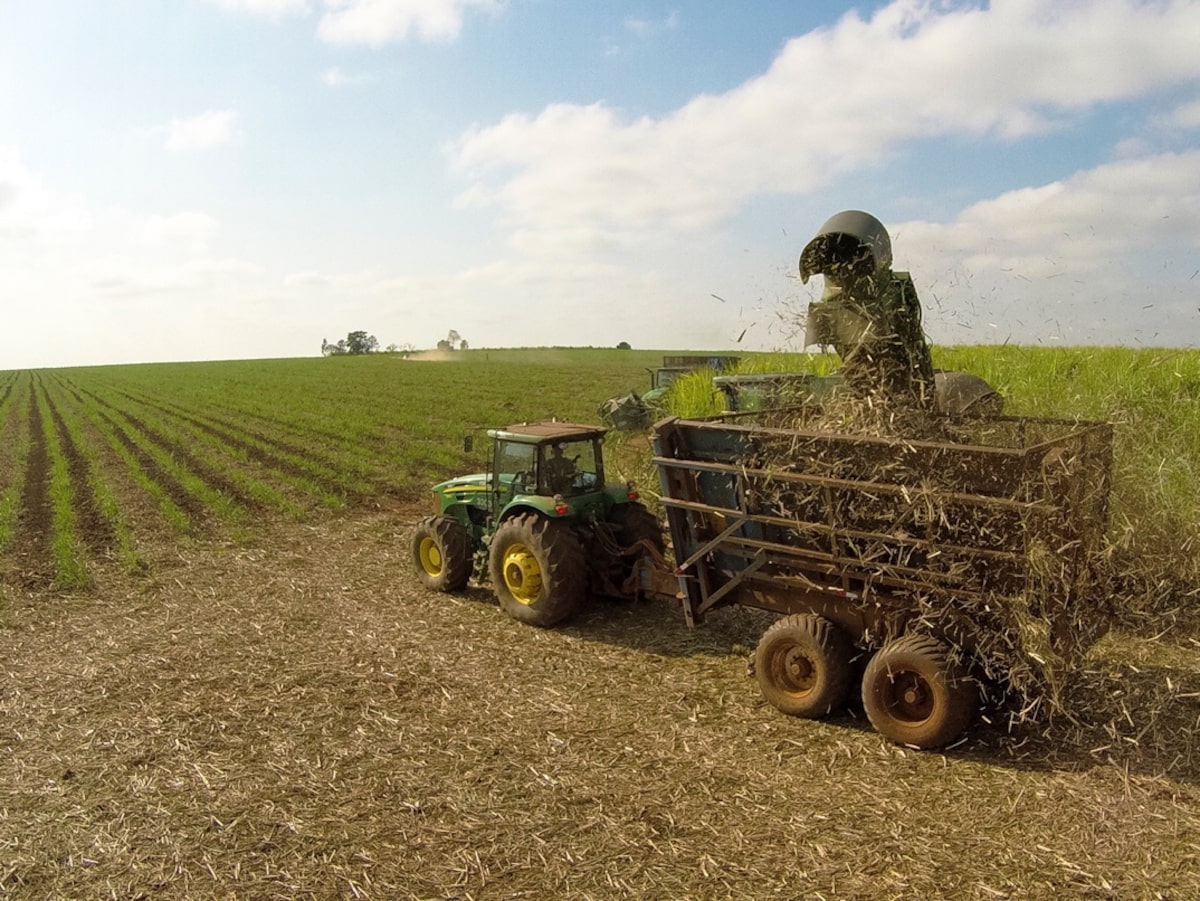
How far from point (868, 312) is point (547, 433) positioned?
334 centimetres

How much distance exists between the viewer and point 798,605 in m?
6.27

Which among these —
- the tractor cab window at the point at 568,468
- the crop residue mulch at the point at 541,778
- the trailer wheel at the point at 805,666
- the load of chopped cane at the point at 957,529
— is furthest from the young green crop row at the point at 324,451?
the tractor cab window at the point at 568,468

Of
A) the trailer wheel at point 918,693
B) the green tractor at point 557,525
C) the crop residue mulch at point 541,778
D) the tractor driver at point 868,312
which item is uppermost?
the tractor driver at point 868,312

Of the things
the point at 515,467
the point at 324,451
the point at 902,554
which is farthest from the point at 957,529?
the point at 324,451

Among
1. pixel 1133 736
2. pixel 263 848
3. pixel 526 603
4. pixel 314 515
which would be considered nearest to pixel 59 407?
pixel 314 515

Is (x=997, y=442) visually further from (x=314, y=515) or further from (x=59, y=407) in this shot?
(x=59, y=407)

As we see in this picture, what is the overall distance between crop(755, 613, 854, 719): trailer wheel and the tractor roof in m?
3.04

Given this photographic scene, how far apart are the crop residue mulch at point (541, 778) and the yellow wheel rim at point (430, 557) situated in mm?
1521

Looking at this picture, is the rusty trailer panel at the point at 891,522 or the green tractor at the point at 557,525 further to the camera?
the green tractor at the point at 557,525

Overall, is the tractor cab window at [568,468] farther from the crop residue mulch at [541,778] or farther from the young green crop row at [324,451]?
the young green crop row at [324,451]

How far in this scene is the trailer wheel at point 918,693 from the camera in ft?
17.6

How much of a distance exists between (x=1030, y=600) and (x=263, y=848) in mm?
4513

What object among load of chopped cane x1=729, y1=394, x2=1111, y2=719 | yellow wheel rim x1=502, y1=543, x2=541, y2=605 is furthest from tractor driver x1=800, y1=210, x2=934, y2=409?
yellow wheel rim x1=502, y1=543, x2=541, y2=605

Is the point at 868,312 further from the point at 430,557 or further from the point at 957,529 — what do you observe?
the point at 430,557
